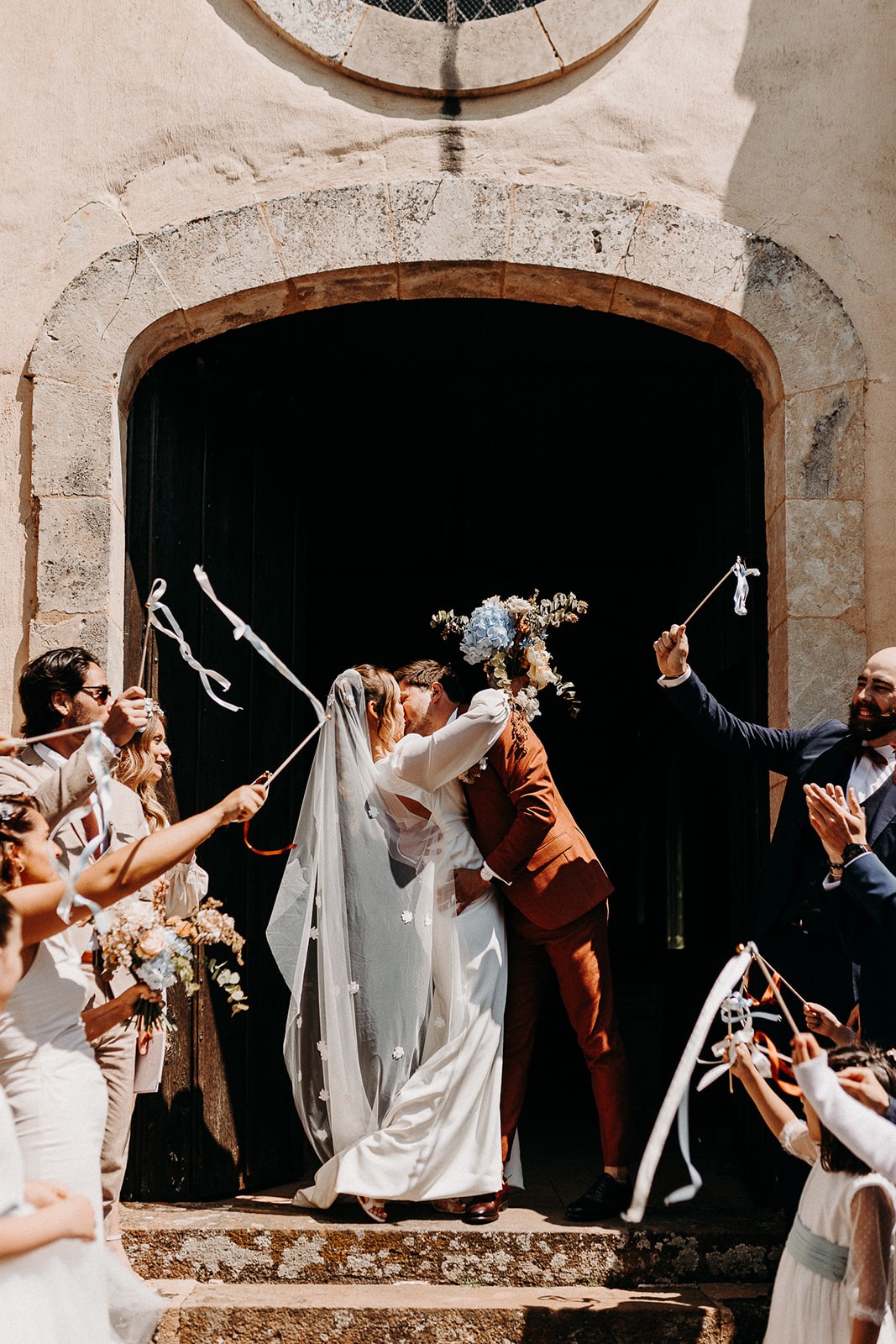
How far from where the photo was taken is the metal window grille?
548 cm

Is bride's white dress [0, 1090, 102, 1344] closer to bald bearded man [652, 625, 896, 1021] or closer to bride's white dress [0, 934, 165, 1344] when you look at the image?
bride's white dress [0, 934, 165, 1344]

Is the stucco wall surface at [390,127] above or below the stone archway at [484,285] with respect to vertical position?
above

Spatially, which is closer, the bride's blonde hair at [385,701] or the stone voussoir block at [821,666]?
the stone voussoir block at [821,666]

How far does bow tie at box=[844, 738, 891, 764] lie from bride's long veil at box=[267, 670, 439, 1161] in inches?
58.1

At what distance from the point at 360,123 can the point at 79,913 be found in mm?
3331

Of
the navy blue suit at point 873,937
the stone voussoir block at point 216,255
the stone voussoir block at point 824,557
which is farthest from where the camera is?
the stone voussoir block at point 216,255

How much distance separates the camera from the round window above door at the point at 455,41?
5336mm

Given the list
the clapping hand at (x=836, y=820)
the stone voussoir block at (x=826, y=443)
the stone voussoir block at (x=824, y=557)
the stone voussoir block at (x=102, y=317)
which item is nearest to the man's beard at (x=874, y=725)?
the clapping hand at (x=836, y=820)

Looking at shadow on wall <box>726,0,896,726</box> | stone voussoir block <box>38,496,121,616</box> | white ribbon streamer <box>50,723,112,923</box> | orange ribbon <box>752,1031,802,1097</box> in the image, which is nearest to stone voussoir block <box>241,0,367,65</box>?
shadow on wall <box>726,0,896,726</box>

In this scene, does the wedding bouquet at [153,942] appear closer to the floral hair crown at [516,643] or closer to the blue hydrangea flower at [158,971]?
the blue hydrangea flower at [158,971]

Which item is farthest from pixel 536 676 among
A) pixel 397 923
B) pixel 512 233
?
pixel 512 233

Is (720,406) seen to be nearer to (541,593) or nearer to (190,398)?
(190,398)

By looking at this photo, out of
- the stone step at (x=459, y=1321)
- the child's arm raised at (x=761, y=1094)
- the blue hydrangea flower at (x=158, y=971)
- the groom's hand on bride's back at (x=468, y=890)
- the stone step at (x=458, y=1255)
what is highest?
the groom's hand on bride's back at (x=468, y=890)

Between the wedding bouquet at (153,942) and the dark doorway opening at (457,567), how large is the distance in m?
1.42
